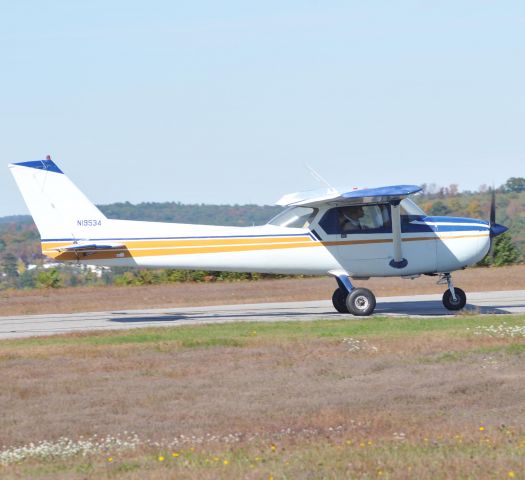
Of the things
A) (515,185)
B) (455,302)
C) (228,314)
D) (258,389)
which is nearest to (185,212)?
(515,185)

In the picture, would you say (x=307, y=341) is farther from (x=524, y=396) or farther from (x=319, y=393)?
(x=524, y=396)

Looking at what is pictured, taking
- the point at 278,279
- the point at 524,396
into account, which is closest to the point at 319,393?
the point at 524,396

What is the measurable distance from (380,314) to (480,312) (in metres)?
2.28

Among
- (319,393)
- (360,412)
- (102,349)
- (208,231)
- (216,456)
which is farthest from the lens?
(208,231)

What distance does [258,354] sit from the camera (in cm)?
1582

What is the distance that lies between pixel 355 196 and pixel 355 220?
126 centimetres

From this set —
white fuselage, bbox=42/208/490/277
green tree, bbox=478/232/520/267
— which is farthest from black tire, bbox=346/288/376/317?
green tree, bbox=478/232/520/267

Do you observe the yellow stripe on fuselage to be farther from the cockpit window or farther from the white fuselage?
the cockpit window

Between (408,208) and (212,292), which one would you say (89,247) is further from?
(212,292)

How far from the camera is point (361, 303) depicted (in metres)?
22.2

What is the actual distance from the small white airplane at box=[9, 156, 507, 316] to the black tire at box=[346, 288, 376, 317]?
0.02 m

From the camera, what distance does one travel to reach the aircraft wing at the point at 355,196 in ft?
68.8

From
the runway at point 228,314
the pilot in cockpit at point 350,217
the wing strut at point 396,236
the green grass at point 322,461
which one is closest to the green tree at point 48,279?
the runway at point 228,314

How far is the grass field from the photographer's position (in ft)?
28.1
